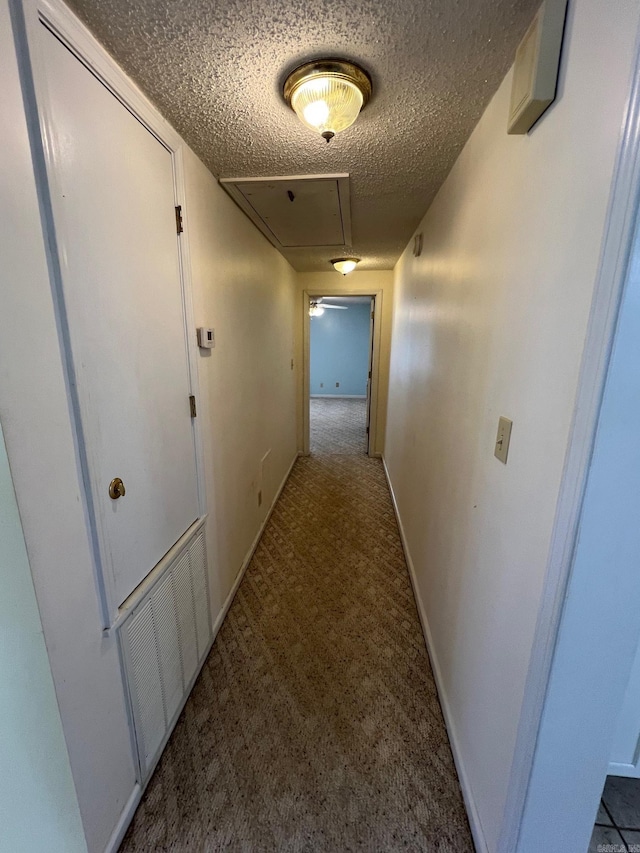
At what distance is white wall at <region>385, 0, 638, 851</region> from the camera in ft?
2.13

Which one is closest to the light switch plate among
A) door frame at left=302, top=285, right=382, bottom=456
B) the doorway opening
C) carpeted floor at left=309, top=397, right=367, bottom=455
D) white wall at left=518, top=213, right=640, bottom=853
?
white wall at left=518, top=213, right=640, bottom=853

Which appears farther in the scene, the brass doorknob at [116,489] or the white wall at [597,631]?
the brass doorknob at [116,489]

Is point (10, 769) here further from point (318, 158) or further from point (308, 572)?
point (318, 158)

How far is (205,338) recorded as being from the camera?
1476 mm

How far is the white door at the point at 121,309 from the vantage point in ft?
2.68

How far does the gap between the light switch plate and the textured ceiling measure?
0.97m

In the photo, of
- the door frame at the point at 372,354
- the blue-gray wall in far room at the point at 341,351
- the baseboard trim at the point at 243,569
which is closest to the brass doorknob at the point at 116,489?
the baseboard trim at the point at 243,569

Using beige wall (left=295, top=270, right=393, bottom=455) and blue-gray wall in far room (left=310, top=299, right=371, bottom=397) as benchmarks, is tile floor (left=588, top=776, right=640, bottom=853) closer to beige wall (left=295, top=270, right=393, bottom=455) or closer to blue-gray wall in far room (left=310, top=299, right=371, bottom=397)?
beige wall (left=295, top=270, right=393, bottom=455)

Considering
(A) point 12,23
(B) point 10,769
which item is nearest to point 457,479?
(B) point 10,769

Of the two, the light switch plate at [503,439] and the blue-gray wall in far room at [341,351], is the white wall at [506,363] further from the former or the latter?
the blue-gray wall in far room at [341,351]

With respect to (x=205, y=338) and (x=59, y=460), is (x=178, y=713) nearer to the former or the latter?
(x=59, y=460)

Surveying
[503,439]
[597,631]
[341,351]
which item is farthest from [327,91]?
[341,351]

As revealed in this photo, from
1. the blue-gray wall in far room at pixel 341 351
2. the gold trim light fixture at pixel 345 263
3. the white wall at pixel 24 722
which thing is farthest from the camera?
the blue-gray wall in far room at pixel 341 351

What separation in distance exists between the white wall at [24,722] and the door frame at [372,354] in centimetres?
346
